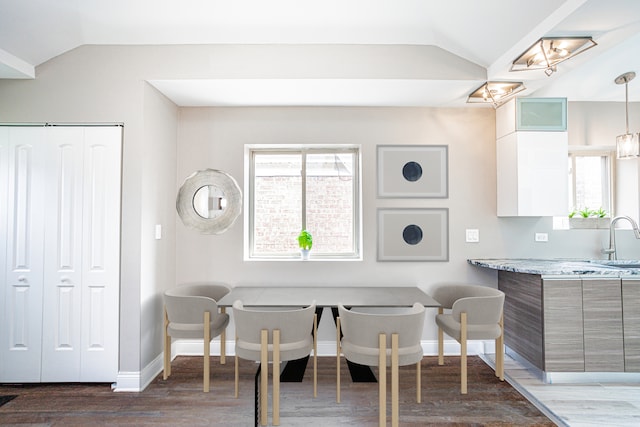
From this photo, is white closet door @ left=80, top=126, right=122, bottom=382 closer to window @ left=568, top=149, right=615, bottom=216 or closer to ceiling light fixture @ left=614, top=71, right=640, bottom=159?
ceiling light fixture @ left=614, top=71, right=640, bottom=159

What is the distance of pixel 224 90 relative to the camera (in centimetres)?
299

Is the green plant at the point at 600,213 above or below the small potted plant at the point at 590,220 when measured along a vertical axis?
above

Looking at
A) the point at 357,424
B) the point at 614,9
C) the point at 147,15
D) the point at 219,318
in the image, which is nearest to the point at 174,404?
the point at 219,318

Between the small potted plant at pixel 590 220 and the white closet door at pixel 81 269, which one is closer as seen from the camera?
the white closet door at pixel 81 269

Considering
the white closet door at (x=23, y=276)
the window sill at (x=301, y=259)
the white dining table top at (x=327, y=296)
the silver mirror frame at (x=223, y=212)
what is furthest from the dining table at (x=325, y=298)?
the white closet door at (x=23, y=276)

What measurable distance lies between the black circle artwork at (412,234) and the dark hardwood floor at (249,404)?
1.17 metres

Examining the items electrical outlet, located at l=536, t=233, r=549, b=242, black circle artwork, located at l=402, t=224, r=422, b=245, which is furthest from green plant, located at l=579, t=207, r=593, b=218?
black circle artwork, located at l=402, t=224, r=422, b=245

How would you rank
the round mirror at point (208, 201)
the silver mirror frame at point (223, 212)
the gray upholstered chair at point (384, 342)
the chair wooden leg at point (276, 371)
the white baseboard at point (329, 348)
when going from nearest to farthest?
the gray upholstered chair at point (384, 342) < the chair wooden leg at point (276, 371) < the silver mirror frame at point (223, 212) < the round mirror at point (208, 201) < the white baseboard at point (329, 348)

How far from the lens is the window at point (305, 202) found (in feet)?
11.8

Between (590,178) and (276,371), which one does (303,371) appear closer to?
(276,371)

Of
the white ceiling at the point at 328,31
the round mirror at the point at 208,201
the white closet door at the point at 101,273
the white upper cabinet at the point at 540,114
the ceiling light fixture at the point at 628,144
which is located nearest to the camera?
the white ceiling at the point at 328,31

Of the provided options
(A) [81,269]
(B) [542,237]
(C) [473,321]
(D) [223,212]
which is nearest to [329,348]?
(C) [473,321]

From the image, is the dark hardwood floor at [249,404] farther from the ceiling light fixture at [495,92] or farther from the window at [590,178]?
the ceiling light fixture at [495,92]

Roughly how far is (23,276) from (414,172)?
11.1 ft
